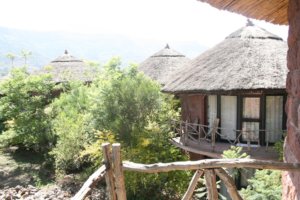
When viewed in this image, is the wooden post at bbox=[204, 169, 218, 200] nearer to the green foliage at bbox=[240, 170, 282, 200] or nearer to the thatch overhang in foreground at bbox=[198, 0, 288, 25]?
the thatch overhang in foreground at bbox=[198, 0, 288, 25]

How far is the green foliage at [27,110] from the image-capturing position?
1650cm

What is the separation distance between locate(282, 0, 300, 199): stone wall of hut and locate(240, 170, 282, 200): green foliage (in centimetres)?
357

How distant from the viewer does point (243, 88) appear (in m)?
10.8

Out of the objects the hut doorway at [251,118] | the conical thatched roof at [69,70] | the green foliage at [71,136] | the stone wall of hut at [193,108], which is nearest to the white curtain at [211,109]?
the stone wall of hut at [193,108]

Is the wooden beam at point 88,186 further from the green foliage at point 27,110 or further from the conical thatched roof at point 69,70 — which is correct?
the conical thatched roof at point 69,70

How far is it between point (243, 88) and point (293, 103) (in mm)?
8114

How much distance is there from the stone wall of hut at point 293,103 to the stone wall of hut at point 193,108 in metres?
9.92

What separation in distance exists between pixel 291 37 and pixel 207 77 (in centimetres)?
913

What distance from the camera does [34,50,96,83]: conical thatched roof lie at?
21.6 m

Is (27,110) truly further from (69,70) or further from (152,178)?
(152,178)

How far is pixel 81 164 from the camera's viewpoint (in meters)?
15.3

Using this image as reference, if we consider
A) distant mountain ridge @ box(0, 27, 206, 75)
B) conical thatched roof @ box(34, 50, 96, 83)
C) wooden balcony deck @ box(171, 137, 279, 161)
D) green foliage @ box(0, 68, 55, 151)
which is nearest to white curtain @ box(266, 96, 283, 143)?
wooden balcony deck @ box(171, 137, 279, 161)

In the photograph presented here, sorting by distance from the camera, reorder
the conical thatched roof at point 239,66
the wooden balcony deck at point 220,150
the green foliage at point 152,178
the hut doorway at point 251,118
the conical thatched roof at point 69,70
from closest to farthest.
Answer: the wooden balcony deck at point 220,150 < the conical thatched roof at point 239,66 < the hut doorway at point 251,118 < the green foliage at point 152,178 < the conical thatched roof at point 69,70

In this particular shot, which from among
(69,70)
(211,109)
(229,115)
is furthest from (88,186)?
(69,70)
